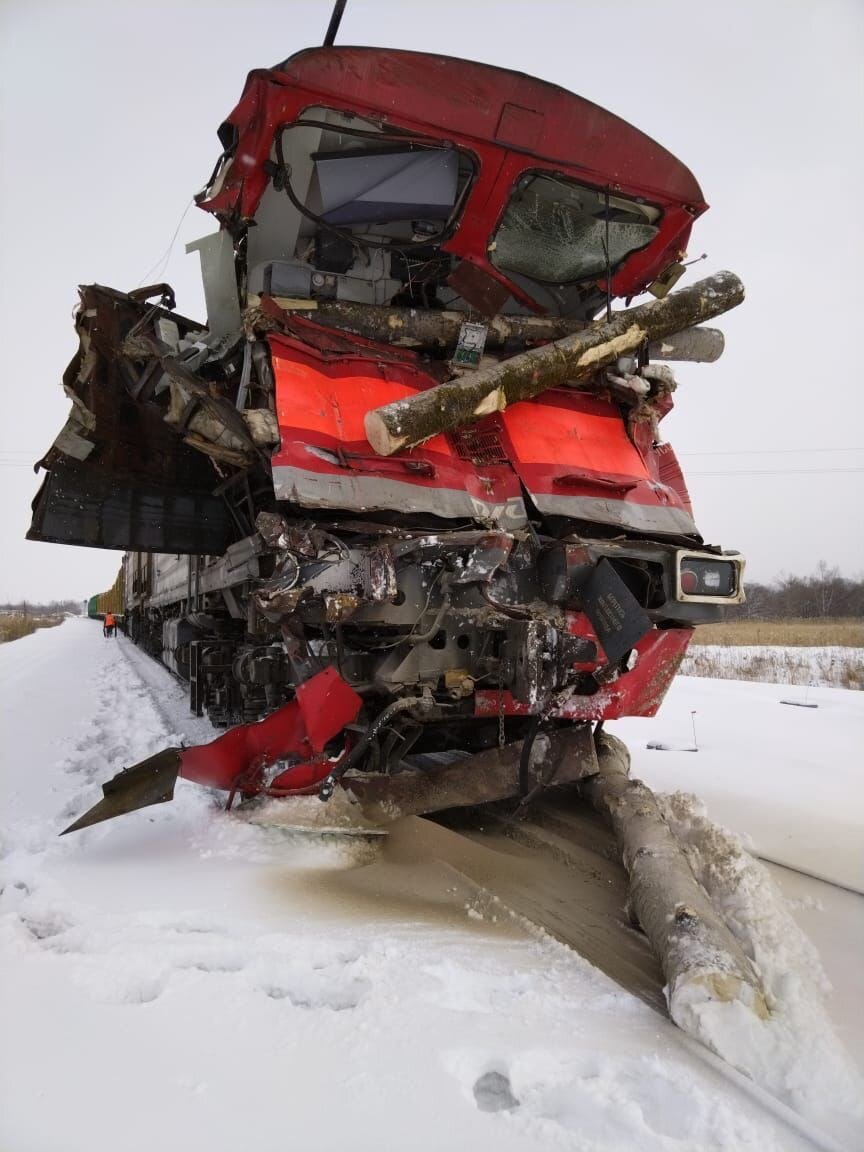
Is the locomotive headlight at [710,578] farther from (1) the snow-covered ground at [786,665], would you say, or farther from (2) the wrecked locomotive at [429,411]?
(1) the snow-covered ground at [786,665]

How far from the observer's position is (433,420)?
3.08 m

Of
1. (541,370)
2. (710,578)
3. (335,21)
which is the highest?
(335,21)

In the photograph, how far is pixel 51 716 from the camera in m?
6.72

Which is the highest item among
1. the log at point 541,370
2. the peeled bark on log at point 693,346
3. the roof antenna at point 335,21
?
the roof antenna at point 335,21

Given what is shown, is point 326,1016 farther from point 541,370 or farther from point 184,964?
point 541,370

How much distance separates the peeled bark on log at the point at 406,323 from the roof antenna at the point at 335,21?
115 centimetres

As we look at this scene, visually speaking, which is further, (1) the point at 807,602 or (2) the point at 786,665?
(1) the point at 807,602

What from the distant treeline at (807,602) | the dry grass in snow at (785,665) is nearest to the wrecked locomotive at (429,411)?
the dry grass in snow at (785,665)

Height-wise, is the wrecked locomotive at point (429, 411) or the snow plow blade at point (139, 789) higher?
the wrecked locomotive at point (429, 411)

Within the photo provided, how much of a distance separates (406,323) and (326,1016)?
3217mm

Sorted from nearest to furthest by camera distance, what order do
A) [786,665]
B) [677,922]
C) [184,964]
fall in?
1. [184,964]
2. [677,922]
3. [786,665]

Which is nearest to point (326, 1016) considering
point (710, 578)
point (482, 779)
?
point (482, 779)

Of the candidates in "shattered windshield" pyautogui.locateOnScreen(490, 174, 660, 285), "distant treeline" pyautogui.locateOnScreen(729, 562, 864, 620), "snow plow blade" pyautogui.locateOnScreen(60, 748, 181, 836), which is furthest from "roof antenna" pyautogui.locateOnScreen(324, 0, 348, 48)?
"distant treeline" pyautogui.locateOnScreen(729, 562, 864, 620)

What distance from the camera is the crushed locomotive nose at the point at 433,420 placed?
113 inches
